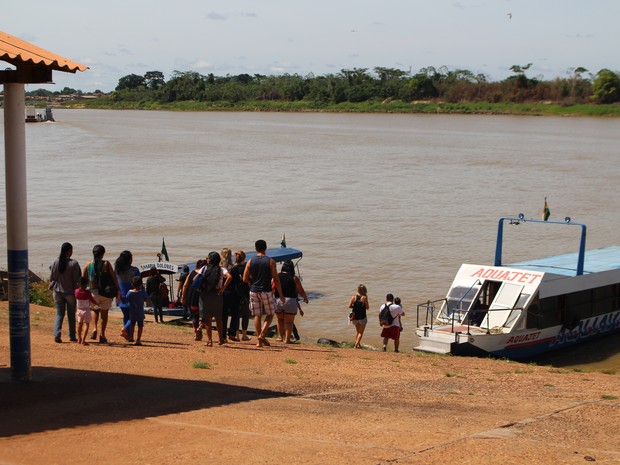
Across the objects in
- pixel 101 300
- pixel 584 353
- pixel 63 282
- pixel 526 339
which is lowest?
pixel 584 353

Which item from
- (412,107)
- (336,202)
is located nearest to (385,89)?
(412,107)

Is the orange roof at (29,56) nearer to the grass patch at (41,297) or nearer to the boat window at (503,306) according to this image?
the grass patch at (41,297)

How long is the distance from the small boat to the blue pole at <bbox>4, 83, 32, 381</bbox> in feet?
33.3

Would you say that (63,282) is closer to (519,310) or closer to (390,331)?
(390,331)

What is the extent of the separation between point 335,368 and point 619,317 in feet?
39.6

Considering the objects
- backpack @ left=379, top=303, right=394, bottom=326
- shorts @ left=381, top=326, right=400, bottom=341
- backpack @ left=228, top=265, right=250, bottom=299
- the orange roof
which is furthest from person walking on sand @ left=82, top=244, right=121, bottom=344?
shorts @ left=381, top=326, right=400, bottom=341

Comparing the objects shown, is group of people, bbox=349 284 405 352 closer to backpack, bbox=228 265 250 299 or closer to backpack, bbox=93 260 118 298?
backpack, bbox=228 265 250 299

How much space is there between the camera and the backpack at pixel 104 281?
12.3 meters

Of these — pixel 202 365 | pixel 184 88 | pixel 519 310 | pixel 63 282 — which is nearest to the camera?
pixel 202 365

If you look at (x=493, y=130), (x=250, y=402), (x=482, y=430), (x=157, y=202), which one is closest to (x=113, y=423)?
(x=250, y=402)

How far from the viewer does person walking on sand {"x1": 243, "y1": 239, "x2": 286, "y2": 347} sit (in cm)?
1279

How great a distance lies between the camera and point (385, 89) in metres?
150

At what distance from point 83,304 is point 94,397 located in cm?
316

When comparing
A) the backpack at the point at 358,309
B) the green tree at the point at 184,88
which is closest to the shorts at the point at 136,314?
the backpack at the point at 358,309
